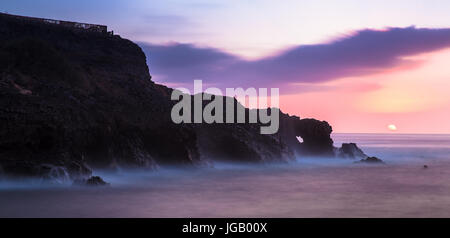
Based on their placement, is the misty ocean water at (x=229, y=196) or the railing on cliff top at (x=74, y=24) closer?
the misty ocean water at (x=229, y=196)

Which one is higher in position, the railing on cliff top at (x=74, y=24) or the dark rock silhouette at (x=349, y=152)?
the railing on cliff top at (x=74, y=24)

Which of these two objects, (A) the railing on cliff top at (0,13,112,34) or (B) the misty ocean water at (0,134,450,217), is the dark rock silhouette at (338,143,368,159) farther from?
(A) the railing on cliff top at (0,13,112,34)

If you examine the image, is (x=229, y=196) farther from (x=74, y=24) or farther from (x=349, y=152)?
(x=349, y=152)

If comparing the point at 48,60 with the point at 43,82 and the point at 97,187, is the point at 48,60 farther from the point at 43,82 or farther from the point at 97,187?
the point at 97,187

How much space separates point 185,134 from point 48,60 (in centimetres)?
1428

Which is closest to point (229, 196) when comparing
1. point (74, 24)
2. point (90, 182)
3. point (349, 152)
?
point (90, 182)

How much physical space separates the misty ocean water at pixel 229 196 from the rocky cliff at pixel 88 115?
1.96 m

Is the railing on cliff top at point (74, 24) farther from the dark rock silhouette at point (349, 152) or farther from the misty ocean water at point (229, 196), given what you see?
the dark rock silhouette at point (349, 152)

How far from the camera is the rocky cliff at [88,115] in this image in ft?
108

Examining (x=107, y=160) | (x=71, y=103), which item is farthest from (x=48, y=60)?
(x=107, y=160)

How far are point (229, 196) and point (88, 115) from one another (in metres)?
13.9

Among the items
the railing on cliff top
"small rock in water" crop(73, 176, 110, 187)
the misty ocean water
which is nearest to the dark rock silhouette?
the misty ocean water

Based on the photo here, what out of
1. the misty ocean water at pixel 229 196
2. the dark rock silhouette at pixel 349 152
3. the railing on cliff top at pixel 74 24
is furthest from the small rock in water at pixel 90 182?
the dark rock silhouette at pixel 349 152
